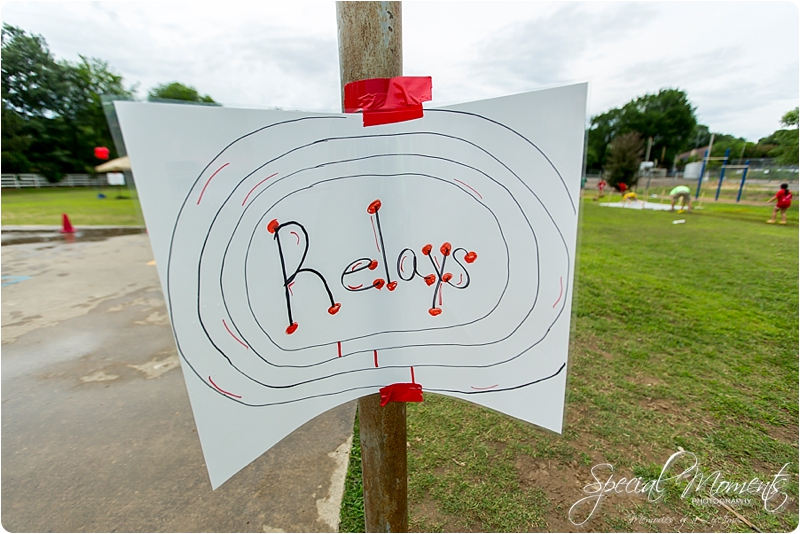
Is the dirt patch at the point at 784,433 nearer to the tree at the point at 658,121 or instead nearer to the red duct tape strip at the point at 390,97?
the red duct tape strip at the point at 390,97

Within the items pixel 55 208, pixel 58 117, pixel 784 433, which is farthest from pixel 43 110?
pixel 784 433

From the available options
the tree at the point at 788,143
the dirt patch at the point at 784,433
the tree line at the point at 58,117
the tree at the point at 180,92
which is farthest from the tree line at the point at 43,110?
the tree at the point at 788,143

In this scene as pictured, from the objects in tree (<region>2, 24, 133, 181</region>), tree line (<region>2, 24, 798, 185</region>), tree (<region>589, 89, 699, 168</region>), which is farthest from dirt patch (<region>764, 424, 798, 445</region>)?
tree (<region>589, 89, 699, 168</region>)

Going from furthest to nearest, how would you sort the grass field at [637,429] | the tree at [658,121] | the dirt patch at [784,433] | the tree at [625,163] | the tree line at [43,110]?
the tree at [658,121] < the tree at [625,163] < the tree line at [43,110] < the dirt patch at [784,433] < the grass field at [637,429]

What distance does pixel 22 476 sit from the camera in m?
1.96

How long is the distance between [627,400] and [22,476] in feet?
11.9

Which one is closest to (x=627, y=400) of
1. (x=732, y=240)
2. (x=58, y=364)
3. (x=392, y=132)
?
(x=392, y=132)

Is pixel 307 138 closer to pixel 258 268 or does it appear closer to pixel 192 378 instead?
pixel 258 268

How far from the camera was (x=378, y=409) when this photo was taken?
1096 millimetres

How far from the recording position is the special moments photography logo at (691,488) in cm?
173

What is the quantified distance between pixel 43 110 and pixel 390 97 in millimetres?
17897

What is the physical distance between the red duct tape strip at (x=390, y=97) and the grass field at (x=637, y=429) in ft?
2.20

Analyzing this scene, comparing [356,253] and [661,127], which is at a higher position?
[661,127]

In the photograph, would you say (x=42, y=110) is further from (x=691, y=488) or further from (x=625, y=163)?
(x=625, y=163)
